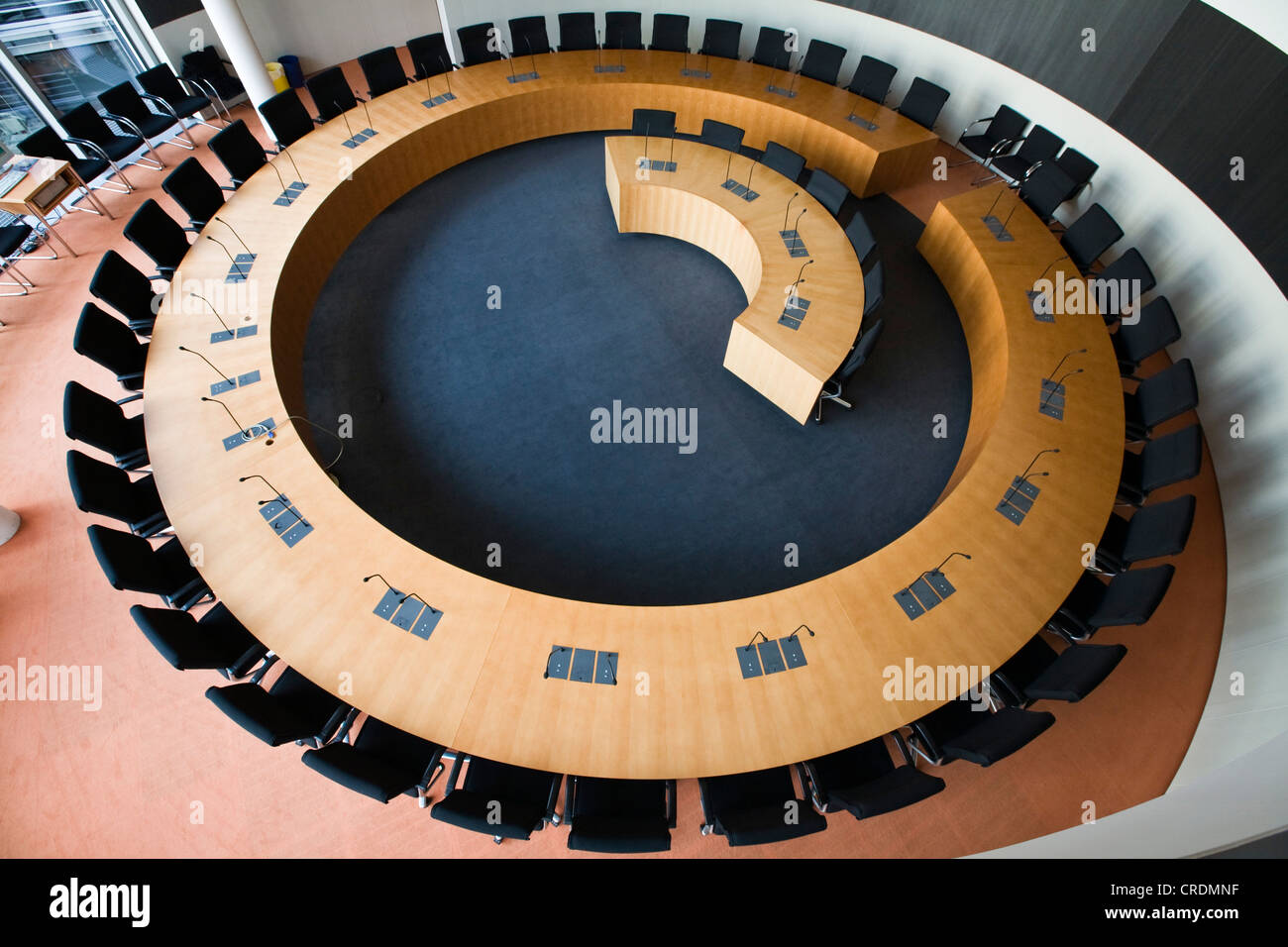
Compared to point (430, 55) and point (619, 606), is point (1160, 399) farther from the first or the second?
point (430, 55)

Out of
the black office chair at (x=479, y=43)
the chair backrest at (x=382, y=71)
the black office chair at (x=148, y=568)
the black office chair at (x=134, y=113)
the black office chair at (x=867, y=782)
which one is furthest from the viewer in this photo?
the black office chair at (x=479, y=43)

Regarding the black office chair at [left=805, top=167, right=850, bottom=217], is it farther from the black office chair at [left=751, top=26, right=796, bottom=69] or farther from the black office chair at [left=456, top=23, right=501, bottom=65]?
the black office chair at [left=456, top=23, right=501, bottom=65]

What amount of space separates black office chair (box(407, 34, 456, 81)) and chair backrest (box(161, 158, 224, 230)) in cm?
306

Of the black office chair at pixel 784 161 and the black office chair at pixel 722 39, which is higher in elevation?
the black office chair at pixel 722 39

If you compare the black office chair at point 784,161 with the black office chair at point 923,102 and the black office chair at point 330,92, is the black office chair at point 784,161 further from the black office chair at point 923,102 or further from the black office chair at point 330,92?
the black office chair at point 330,92

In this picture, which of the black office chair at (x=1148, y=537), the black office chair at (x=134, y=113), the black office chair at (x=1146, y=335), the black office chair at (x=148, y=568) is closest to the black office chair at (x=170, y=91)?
the black office chair at (x=134, y=113)

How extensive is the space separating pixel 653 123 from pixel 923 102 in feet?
11.3

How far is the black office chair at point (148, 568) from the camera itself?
4.06 metres

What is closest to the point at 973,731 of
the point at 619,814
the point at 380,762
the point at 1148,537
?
the point at 1148,537

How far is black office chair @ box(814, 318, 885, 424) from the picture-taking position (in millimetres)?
5312

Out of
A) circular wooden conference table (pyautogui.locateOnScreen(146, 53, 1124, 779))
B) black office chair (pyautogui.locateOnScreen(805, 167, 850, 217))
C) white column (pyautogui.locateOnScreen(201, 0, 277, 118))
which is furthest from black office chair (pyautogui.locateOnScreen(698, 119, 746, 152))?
white column (pyautogui.locateOnScreen(201, 0, 277, 118))

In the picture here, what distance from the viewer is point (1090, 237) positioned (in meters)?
6.28

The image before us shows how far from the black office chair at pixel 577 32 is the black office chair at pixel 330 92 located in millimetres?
2353
